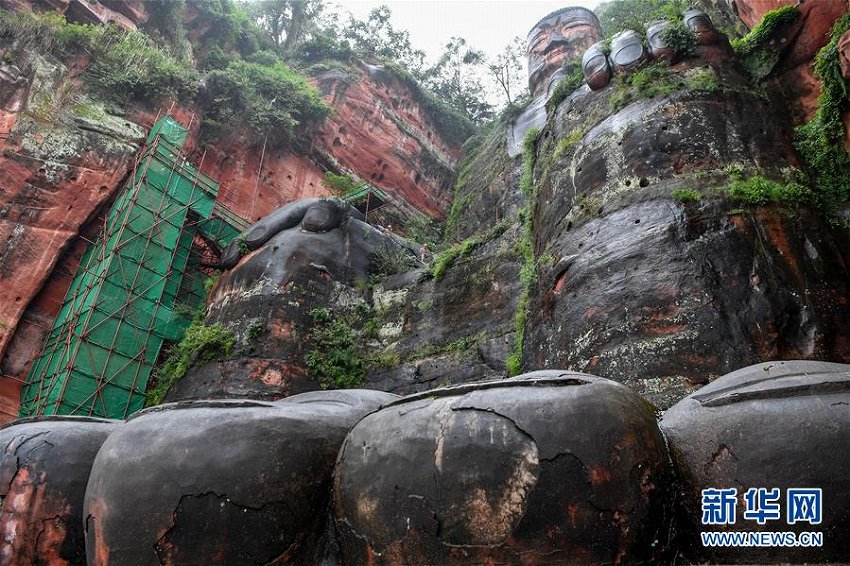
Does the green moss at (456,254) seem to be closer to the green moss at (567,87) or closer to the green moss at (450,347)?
the green moss at (450,347)

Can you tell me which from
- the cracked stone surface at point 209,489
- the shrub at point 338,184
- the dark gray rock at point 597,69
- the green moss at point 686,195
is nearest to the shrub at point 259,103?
the shrub at point 338,184

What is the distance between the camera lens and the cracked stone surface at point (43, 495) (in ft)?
8.98

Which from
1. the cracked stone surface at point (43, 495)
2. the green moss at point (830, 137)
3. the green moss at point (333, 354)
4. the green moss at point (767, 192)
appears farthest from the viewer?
the green moss at point (333, 354)

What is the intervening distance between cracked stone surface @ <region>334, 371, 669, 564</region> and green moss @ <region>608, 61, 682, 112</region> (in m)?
5.84

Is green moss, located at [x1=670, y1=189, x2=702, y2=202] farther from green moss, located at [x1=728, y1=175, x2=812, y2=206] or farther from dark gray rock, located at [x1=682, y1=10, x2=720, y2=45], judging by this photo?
dark gray rock, located at [x1=682, y1=10, x2=720, y2=45]

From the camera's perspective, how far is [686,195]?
598 cm

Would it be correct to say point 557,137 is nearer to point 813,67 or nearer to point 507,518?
point 813,67

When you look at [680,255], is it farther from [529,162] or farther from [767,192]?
[529,162]

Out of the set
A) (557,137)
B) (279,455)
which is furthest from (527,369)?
(279,455)

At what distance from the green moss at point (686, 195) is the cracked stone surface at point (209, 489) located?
4783 mm

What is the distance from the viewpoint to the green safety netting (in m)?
11.6

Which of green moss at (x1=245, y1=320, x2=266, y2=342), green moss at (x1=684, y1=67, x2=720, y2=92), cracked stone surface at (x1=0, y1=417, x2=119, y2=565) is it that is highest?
green moss at (x1=684, y1=67, x2=720, y2=92)

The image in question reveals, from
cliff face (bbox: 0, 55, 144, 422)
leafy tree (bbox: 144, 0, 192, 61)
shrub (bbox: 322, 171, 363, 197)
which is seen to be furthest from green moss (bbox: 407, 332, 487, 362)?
leafy tree (bbox: 144, 0, 192, 61)

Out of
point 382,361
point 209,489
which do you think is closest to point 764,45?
point 382,361
